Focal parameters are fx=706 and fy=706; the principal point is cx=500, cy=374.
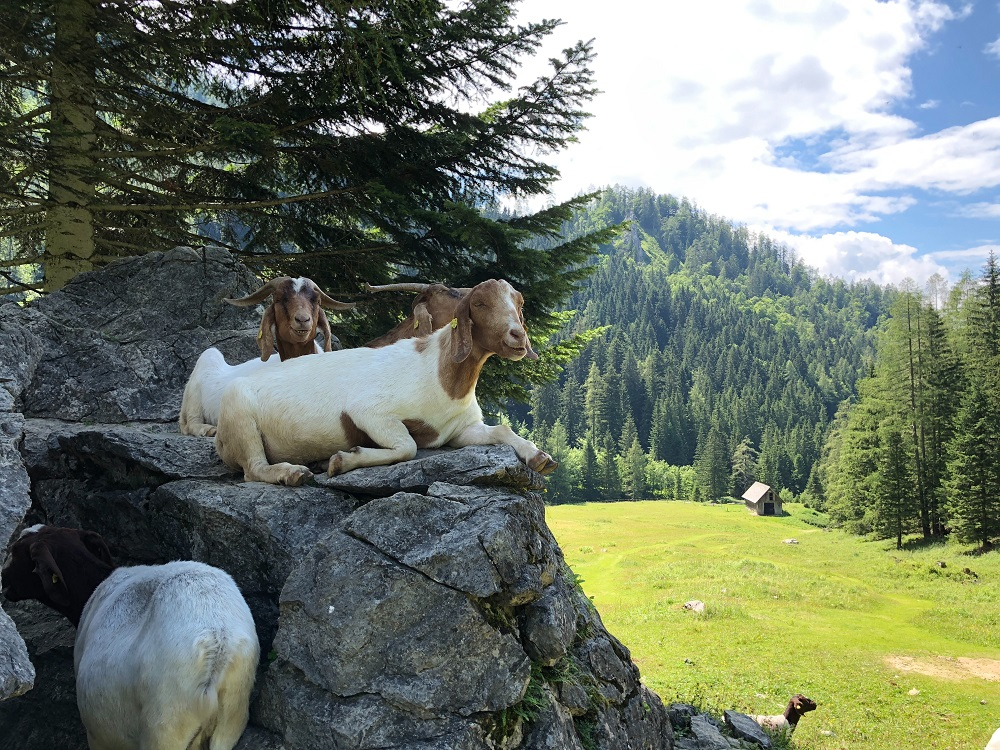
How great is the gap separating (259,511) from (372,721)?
1.75 meters

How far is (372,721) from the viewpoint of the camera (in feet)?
13.2

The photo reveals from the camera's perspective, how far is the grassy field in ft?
57.6

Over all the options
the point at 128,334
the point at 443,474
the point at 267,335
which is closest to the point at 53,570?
the point at 267,335

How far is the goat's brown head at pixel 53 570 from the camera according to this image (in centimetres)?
502

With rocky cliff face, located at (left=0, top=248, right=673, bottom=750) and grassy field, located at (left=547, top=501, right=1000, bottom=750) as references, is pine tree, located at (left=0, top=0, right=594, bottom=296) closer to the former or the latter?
rocky cliff face, located at (left=0, top=248, right=673, bottom=750)

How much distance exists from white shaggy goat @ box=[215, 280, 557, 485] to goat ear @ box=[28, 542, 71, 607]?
1359mm

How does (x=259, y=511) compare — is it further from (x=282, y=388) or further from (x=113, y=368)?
(x=113, y=368)

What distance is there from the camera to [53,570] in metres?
5.01

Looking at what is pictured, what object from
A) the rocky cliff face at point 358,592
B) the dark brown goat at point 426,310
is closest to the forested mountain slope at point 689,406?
the dark brown goat at point 426,310

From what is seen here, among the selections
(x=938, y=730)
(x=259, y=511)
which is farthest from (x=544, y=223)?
(x=938, y=730)

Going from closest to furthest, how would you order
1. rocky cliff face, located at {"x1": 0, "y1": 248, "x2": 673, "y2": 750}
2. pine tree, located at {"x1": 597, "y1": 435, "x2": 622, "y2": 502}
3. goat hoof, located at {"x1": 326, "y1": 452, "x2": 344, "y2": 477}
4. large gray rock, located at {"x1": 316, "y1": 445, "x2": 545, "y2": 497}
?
rocky cliff face, located at {"x1": 0, "y1": 248, "x2": 673, "y2": 750} < large gray rock, located at {"x1": 316, "y1": 445, "x2": 545, "y2": 497} < goat hoof, located at {"x1": 326, "y1": 452, "x2": 344, "y2": 477} < pine tree, located at {"x1": 597, "y1": 435, "x2": 622, "y2": 502}

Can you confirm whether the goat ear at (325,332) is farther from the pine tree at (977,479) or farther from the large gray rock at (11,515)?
the pine tree at (977,479)

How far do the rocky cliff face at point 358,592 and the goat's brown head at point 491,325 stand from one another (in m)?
0.74

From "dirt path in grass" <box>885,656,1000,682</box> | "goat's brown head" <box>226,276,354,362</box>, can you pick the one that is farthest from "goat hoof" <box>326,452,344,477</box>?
"dirt path in grass" <box>885,656,1000,682</box>
